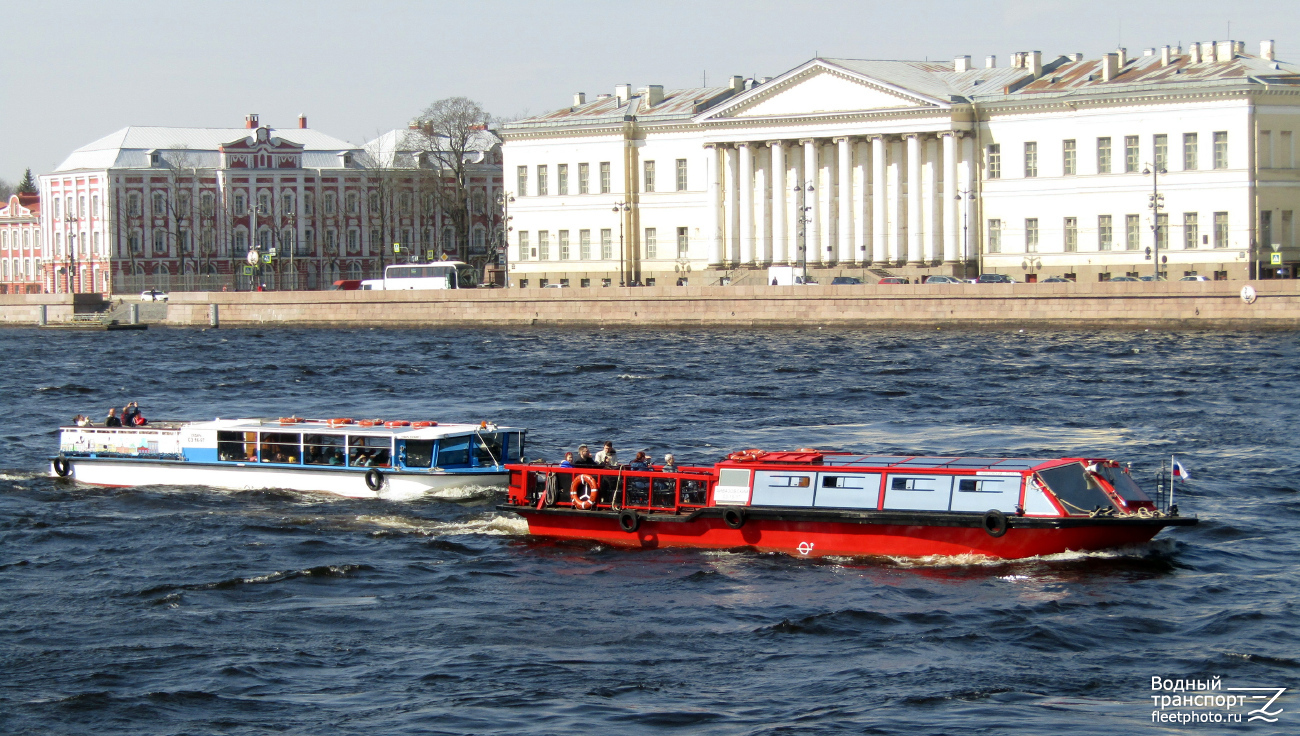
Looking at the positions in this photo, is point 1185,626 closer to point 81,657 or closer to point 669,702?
point 669,702

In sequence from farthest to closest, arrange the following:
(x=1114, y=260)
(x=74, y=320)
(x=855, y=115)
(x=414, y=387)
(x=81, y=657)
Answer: (x=74, y=320), (x=855, y=115), (x=1114, y=260), (x=414, y=387), (x=81, y=657)

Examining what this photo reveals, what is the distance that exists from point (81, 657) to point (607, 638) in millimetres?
5214

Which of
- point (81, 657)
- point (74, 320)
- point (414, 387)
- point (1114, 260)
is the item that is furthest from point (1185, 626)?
point (74, 320)

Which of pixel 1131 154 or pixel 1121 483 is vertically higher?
pixel 1131 154

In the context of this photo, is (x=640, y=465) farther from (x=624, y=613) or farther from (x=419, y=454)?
(x=419, y=454)

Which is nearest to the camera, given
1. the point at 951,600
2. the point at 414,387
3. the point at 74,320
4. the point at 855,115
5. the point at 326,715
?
the point at 326,715

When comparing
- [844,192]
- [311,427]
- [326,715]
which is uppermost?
[844,192]

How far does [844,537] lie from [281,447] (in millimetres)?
10373

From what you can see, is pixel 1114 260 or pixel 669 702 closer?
pixel 669 702

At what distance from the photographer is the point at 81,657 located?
16312 mm

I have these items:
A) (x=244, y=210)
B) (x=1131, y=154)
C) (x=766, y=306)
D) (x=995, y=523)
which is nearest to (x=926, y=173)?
(x=1131, y=154)

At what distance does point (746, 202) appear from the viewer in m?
79.8

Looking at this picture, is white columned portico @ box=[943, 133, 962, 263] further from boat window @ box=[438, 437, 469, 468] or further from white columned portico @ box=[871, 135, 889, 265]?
boat window @ box=[438, 437, 469, 468]

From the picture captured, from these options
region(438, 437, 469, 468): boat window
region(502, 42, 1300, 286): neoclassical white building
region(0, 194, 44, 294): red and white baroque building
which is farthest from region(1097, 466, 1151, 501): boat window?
region(0, 194, 44, 294): red and white baroque building
